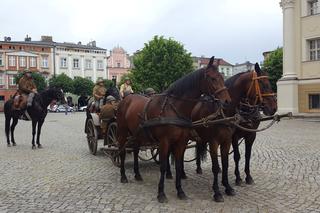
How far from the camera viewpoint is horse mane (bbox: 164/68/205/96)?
5965 mm

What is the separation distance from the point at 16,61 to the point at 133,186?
223ft

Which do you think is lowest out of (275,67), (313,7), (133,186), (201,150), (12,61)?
(133,186)

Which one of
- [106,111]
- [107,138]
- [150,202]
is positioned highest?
[106,111]

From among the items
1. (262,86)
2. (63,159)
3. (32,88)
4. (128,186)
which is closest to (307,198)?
(262,86)

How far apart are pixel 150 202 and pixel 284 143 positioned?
8.11 m

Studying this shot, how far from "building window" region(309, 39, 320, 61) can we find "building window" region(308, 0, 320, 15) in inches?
83.0

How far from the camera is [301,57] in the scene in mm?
27656

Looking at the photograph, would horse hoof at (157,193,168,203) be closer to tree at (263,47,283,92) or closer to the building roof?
tree at (263,47,283,92)

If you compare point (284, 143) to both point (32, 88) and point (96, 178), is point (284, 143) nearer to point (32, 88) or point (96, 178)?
point (96, 178)

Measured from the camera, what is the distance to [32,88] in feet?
43.9

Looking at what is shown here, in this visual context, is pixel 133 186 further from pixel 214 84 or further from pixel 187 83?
pixel 214 84

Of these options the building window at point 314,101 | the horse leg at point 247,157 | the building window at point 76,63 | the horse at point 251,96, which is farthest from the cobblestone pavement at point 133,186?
the building window at point 76,63

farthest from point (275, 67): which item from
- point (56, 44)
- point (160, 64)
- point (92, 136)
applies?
point (92, 136)

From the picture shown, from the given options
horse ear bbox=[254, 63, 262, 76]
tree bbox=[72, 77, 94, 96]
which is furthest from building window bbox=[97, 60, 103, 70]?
horse ear bbox=[254, 63, 262, 76]
